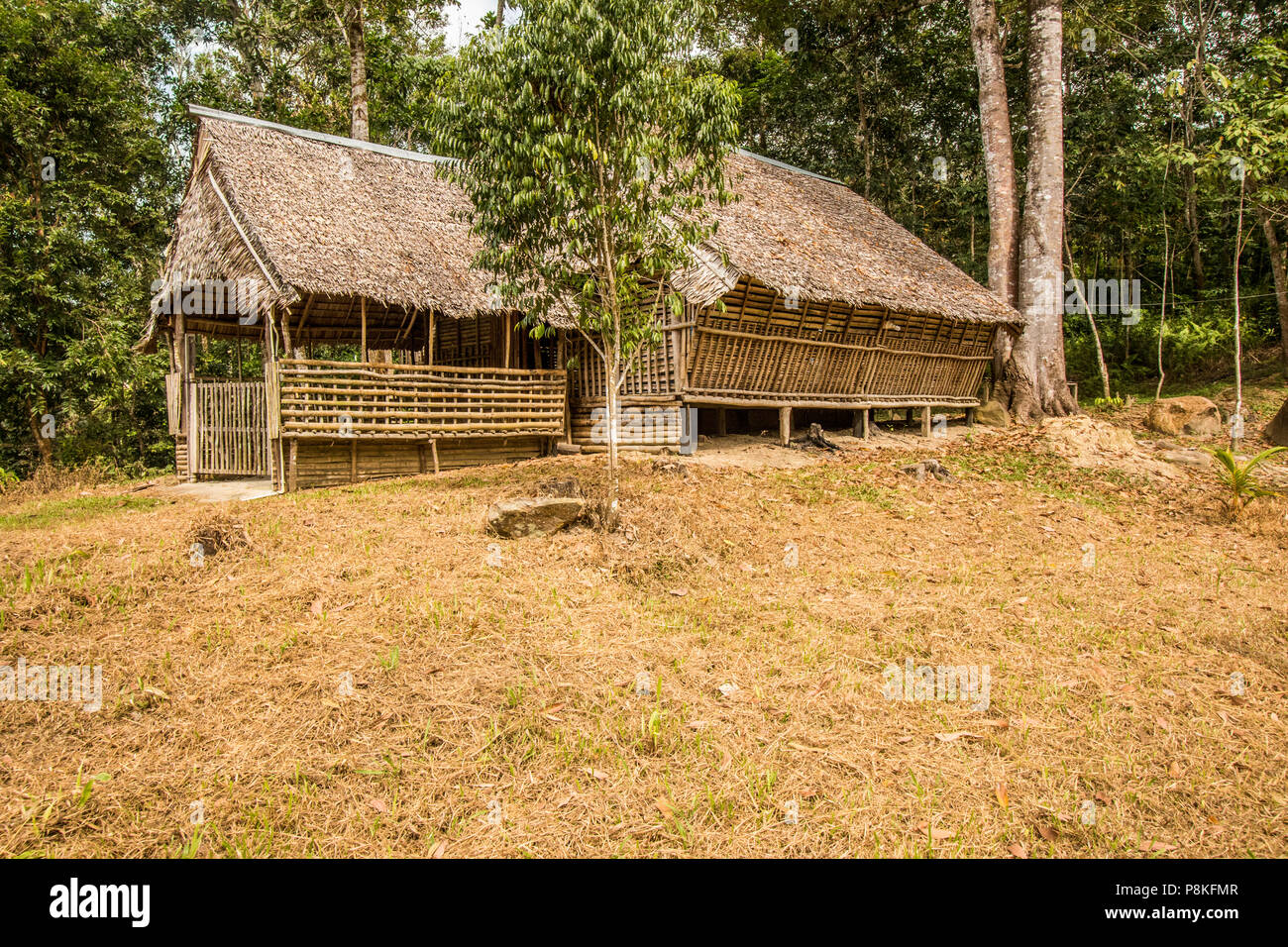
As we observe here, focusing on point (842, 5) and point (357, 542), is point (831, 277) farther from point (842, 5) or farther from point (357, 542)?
point (842, 5)

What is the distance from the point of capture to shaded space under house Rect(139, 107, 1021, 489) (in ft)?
39.6

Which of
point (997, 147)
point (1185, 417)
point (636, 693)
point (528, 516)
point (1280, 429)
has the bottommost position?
point (636, 693)

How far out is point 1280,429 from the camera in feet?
41.8

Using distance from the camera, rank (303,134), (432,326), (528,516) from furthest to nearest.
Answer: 1. (303,134)
2. (432,326)
3. (528,516)

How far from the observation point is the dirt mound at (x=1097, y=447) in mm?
12664

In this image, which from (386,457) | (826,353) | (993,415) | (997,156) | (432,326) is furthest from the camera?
(997,156)

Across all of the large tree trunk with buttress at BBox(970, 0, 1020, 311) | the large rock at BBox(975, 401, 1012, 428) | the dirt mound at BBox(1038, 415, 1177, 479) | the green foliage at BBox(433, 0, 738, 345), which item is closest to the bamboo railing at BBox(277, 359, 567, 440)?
the green foliage at BBox(433, 0, 738, 345)

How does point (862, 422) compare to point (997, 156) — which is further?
point (997, 156)

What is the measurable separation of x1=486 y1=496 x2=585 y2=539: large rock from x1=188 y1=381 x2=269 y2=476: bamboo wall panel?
8207mm

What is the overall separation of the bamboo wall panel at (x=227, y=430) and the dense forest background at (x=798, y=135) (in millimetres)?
3851

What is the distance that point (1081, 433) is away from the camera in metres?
13.5

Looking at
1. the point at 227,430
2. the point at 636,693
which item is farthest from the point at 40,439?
the point at 636,693

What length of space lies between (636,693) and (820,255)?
476 inches

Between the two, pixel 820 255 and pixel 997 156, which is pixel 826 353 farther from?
pixel 997 156
